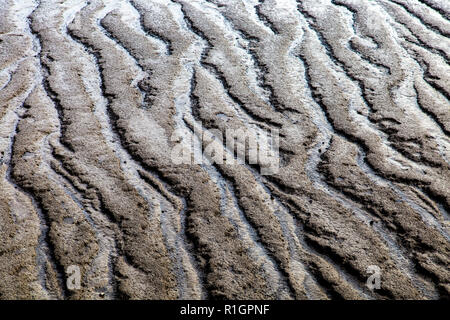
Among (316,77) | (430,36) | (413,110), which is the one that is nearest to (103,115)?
(316,77)

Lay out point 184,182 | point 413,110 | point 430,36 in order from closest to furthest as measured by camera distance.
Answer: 1. point 184,182
2. point 413,110
3. point 430,36

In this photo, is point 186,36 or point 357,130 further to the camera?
point 186,36

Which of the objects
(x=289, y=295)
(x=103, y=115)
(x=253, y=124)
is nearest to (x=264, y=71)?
(x=253, y=124)

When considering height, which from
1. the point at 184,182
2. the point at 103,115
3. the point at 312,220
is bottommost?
the point at 103,115

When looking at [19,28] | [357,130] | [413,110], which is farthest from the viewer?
[19,28]

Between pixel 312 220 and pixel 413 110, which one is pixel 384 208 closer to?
pixel 312 220
